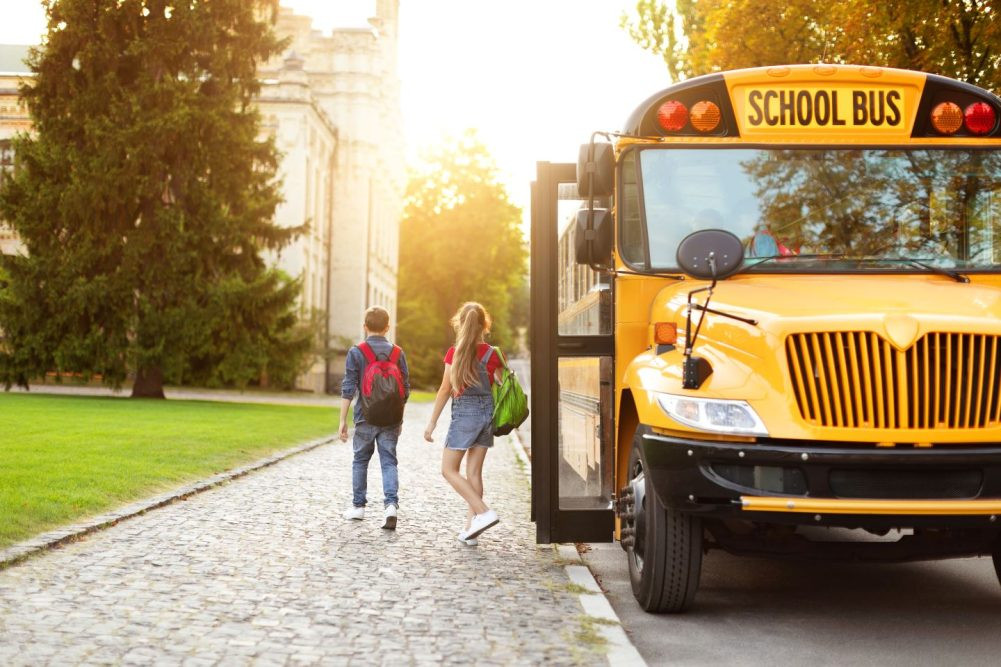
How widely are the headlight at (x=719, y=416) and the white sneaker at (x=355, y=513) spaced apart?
16.4ft

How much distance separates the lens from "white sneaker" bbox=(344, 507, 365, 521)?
35.3 ft

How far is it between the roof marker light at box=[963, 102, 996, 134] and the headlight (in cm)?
266

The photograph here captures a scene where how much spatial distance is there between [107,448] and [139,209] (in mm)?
19638

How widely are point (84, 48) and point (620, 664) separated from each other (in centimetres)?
3158

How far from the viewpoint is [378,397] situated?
10.3 metres

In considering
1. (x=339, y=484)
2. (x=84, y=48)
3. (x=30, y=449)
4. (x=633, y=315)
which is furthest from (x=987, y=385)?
(x=84, y=48)

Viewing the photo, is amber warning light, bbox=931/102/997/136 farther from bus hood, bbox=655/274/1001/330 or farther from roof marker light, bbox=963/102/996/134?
bus hood, bbox=655/274/1001/330

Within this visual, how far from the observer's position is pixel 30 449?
15.3 m

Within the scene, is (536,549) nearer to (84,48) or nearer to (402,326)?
(84,48)

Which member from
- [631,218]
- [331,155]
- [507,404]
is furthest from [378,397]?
[331,155]

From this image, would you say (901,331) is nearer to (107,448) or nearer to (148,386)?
(107,448)

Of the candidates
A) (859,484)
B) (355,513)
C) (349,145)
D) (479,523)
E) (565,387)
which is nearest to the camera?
(859,484)

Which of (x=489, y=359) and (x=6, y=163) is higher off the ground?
(x=6, y=163)

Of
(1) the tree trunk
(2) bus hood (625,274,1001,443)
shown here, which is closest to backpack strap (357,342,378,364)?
(2) bus hood (625,274,1001,443)
